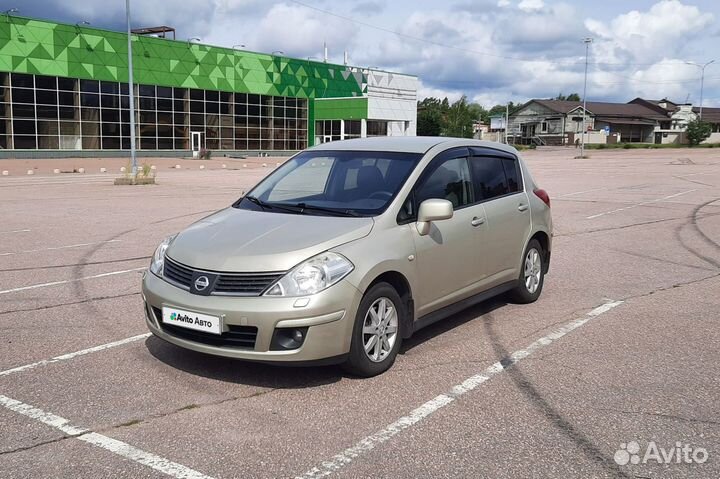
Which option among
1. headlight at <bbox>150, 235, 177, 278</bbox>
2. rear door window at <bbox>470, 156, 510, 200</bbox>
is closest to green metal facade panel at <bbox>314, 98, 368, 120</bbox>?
rear door window at <bbox>470, 156, 510, 200</bbox>

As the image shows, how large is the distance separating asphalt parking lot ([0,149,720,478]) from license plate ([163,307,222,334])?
0.42 meters

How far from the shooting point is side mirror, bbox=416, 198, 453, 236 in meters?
5.17

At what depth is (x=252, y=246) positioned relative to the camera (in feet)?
15.3

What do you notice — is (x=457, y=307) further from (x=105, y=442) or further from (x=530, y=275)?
(x=105, y=442)

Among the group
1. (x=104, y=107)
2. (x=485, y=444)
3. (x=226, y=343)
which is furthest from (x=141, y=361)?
(x=104, y=107)

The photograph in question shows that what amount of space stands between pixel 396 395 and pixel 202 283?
1.50 meters

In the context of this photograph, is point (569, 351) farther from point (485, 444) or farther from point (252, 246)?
point (252, 246)

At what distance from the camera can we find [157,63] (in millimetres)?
54500

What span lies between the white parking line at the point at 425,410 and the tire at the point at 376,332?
1.84 ft

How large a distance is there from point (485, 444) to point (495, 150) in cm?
371

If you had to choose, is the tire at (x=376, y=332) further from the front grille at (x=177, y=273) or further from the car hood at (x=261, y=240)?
the front grille at (x=177, y=273)

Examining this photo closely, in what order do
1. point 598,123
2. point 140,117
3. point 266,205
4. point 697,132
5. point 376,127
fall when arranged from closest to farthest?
1. point 266,205
2. point 140,117
3. point 376,127
4. point 697,132
5. point 598,123

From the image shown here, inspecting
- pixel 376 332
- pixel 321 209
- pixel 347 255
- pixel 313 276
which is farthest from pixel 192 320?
pixel 321 209

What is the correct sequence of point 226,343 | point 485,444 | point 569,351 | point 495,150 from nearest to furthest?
point 485,444
point 226,343
point 569,351
point 495,150
